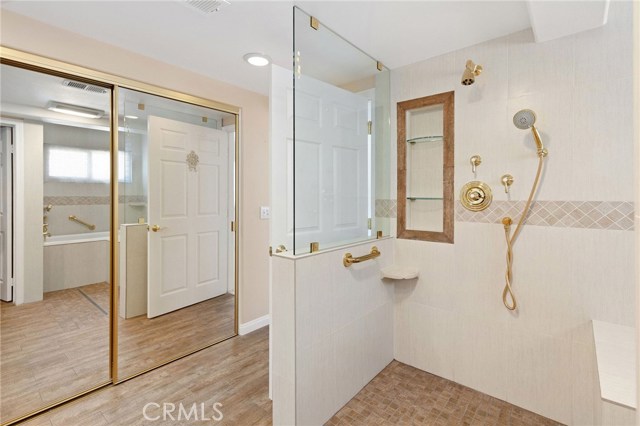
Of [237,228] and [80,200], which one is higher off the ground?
[80,200]

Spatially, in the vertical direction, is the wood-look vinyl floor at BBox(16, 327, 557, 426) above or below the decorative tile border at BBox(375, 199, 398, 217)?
below

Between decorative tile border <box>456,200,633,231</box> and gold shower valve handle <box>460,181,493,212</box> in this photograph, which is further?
gold shower valve handle <box>460,181,493,212</box>

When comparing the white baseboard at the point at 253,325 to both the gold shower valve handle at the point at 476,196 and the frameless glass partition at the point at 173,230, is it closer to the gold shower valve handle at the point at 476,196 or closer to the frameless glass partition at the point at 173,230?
the frameless glass partition at the point at 173,230

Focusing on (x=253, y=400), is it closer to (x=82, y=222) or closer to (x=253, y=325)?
(x=253, y=325)

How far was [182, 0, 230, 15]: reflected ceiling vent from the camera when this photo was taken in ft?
5.04

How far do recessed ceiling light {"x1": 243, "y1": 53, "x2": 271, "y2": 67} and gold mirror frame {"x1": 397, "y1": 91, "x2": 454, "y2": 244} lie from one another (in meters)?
1.06

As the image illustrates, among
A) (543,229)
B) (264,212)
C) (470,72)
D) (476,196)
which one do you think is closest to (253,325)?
(264,212)

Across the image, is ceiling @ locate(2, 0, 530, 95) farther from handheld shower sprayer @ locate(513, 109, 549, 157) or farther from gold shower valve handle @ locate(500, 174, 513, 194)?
gold shower valve handle @ locate(500, 174, 513, 194)

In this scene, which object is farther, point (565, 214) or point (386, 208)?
point (386, 208)

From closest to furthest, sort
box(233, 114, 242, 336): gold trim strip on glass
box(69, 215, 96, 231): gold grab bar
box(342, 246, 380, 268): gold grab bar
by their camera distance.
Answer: box(342, 246, 380, 268): gold grab bar
box(69, 215, 96, 231): gold grab bar
box(233, 114, 242, 336): gold trim strip on glass

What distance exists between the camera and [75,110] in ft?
6.59

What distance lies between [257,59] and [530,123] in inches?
72.2

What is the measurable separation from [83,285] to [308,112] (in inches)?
77.8

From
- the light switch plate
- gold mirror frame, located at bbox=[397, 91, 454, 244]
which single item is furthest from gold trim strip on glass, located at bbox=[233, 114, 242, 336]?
gold mirror frame, located at bbox=[397, 91, 454, 244]
